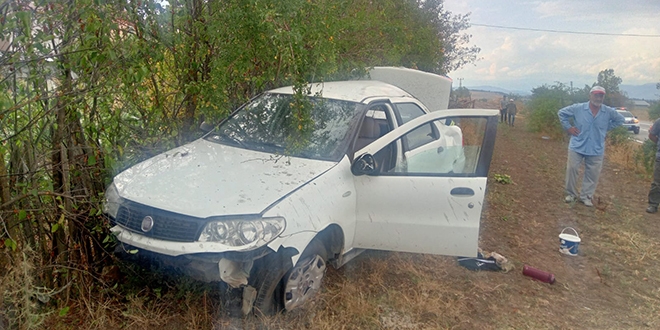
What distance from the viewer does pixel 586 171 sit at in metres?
6.87

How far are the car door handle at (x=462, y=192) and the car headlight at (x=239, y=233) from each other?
1595 mm

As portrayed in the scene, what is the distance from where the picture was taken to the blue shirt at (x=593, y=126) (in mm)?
6512

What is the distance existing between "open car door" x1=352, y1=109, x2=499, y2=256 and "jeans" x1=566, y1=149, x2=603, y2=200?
149 inches

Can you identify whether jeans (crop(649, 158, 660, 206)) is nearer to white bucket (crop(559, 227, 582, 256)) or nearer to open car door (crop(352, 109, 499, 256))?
white bucket (crop(559, 227, 582, 256))

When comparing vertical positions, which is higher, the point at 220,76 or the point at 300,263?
the point at 220,76

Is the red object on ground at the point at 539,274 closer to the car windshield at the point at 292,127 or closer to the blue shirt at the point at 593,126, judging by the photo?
the car windshield at the point at 292,127

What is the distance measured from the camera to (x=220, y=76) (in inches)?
163

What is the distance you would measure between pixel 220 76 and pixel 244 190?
4.96ft

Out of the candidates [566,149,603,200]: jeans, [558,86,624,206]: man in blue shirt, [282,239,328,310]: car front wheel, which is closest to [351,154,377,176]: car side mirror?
[282,239,328,310]: car front wheel

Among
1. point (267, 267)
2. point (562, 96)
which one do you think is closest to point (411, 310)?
point (267, 267)

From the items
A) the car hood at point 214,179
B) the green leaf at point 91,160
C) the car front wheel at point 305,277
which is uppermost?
the green leaf at point 91,160

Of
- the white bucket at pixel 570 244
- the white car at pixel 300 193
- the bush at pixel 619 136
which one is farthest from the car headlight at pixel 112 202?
the bush at pixel 619 136

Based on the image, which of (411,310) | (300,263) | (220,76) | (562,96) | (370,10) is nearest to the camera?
(300,263)

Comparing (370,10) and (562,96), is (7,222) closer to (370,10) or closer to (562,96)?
(370,10)
